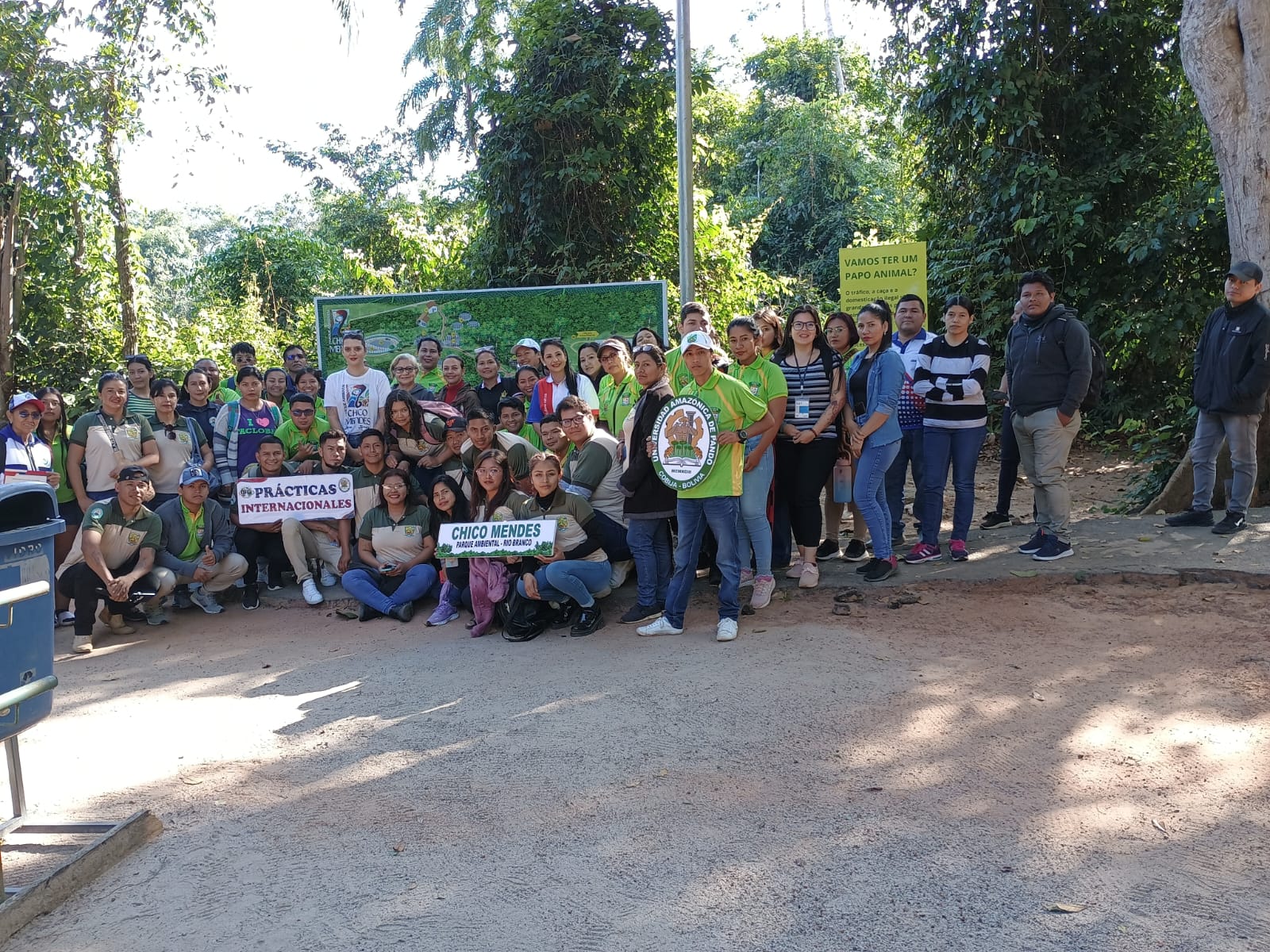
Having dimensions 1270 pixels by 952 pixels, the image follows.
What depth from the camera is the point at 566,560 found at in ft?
22.0

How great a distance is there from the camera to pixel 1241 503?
7188 mm

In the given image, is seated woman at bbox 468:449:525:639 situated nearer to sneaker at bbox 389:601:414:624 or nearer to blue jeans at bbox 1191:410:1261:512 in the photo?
sneaker at bbox 389:601:414:624

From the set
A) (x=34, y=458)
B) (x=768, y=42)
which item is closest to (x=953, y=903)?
(x=34, y=458)

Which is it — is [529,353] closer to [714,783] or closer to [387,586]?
[387,586]

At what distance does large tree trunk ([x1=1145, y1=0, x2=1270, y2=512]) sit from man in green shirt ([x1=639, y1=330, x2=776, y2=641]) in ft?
13.9

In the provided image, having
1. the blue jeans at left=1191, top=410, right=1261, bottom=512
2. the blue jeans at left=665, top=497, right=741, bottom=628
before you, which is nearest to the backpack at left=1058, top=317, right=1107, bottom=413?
the blue jeans at left=1191, top=410, right=1261, bottom=512

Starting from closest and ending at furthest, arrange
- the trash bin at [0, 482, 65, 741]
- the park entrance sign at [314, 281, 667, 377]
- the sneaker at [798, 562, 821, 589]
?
the trash bin at [0, 482, 65, 741]
the sneaker at [798, 562, 821, 589]
the park entrance sign at [314, 281, 667, 377]

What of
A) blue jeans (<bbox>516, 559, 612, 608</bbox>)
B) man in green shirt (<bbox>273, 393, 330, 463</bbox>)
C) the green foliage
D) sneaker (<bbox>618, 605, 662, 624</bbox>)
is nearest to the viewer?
blue jeans (<bbox>516, 559, 612, 608</bbox>)

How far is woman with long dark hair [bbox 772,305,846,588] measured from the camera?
6.98m

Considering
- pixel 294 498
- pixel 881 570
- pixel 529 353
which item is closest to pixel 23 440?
pixel 294 498

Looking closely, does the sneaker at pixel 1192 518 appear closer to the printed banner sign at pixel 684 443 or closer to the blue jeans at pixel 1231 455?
the blue jeans at pixel 1231 455

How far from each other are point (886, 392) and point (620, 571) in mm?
2231

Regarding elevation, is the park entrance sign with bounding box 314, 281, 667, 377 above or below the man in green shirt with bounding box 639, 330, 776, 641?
above

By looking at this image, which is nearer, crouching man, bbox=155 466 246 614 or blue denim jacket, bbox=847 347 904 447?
blue denim jacket, bbox=847 347 904 447
